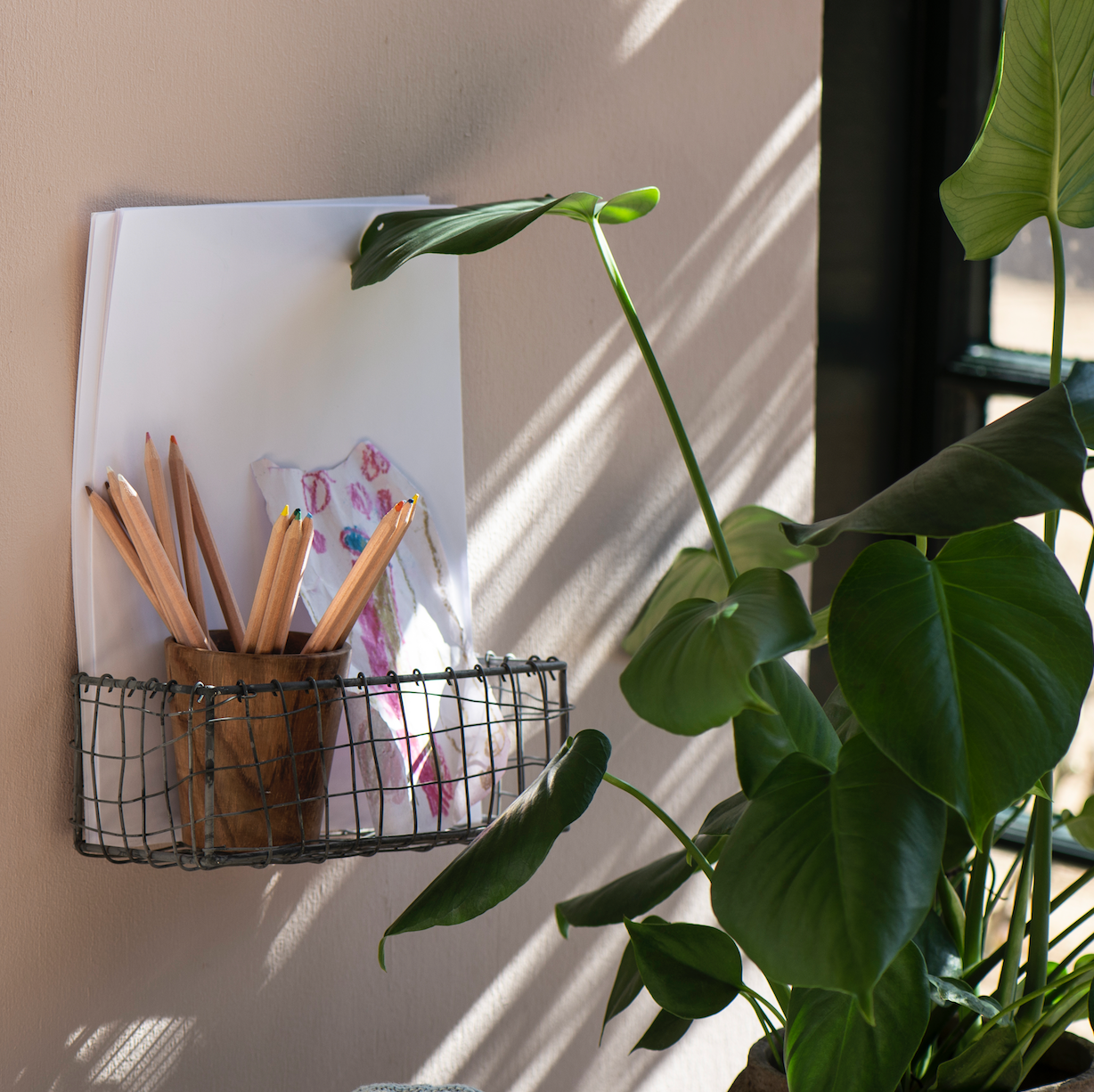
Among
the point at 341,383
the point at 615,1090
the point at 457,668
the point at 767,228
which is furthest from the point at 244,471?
the point at 615,1090

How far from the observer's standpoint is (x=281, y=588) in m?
0.78

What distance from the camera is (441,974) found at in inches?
43.8

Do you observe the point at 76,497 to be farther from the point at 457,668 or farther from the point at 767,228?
the point at 767,228

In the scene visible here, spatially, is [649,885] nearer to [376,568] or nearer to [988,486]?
[376,568]

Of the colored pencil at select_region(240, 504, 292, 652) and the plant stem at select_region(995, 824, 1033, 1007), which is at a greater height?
the colored pencil at select_region(240, 504, 292, 652)

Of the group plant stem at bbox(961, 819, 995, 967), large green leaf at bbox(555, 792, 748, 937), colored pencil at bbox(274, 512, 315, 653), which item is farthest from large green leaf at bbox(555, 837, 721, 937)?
colored pencil at bbox(274, 512, 315, 653)

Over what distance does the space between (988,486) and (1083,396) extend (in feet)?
0.93

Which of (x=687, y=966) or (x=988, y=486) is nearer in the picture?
(x=988, y=486)

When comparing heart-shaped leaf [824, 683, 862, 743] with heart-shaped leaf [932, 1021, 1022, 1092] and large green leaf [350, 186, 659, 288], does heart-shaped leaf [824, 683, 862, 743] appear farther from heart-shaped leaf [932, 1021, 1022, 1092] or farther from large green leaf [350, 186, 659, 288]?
large green leaf [350, 186, 659, 288]

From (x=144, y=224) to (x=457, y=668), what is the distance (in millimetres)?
445

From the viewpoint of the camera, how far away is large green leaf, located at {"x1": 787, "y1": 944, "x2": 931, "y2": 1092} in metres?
0.68

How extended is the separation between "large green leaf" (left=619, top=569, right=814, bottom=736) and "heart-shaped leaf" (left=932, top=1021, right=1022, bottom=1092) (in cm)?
36

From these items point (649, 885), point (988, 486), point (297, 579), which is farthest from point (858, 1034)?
point (297, 579)

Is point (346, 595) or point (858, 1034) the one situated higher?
point (346, 595)
